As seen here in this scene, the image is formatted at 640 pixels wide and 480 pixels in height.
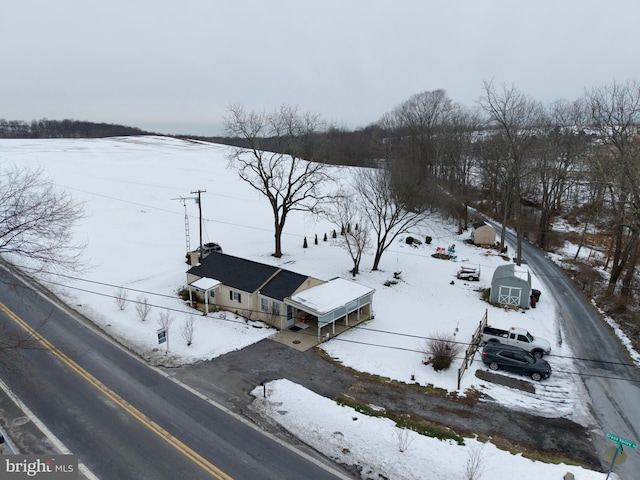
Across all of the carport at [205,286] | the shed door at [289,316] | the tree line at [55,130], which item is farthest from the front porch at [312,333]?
the tree line at [55,130]

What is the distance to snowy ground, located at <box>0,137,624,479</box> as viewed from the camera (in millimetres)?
14016

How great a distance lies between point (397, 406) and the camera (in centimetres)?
1650

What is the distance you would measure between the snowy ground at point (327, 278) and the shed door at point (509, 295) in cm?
104

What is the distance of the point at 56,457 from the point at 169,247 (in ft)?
84.7

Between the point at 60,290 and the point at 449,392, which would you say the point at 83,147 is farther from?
the point at 449,392

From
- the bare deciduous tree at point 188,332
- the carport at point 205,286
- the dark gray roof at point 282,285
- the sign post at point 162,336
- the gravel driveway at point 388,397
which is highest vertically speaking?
the dark gray roof at point 282,285

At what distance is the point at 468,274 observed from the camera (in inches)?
1286

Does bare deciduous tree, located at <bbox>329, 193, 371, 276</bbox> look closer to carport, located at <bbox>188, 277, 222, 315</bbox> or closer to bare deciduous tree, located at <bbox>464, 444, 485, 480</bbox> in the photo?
carport, located at <bbox>188, 277, 222, 315</bbox>

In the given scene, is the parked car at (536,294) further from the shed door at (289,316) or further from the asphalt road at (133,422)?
the asphalt road at (133,422)

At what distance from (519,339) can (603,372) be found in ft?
12.7

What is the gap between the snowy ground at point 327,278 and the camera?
14016 millimetres

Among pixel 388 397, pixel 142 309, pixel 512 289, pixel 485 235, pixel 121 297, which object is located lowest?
pixel 388 397

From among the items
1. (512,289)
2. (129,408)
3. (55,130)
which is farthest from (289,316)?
(55,130)

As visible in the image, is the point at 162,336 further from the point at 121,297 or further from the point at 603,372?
the point at 603,372
